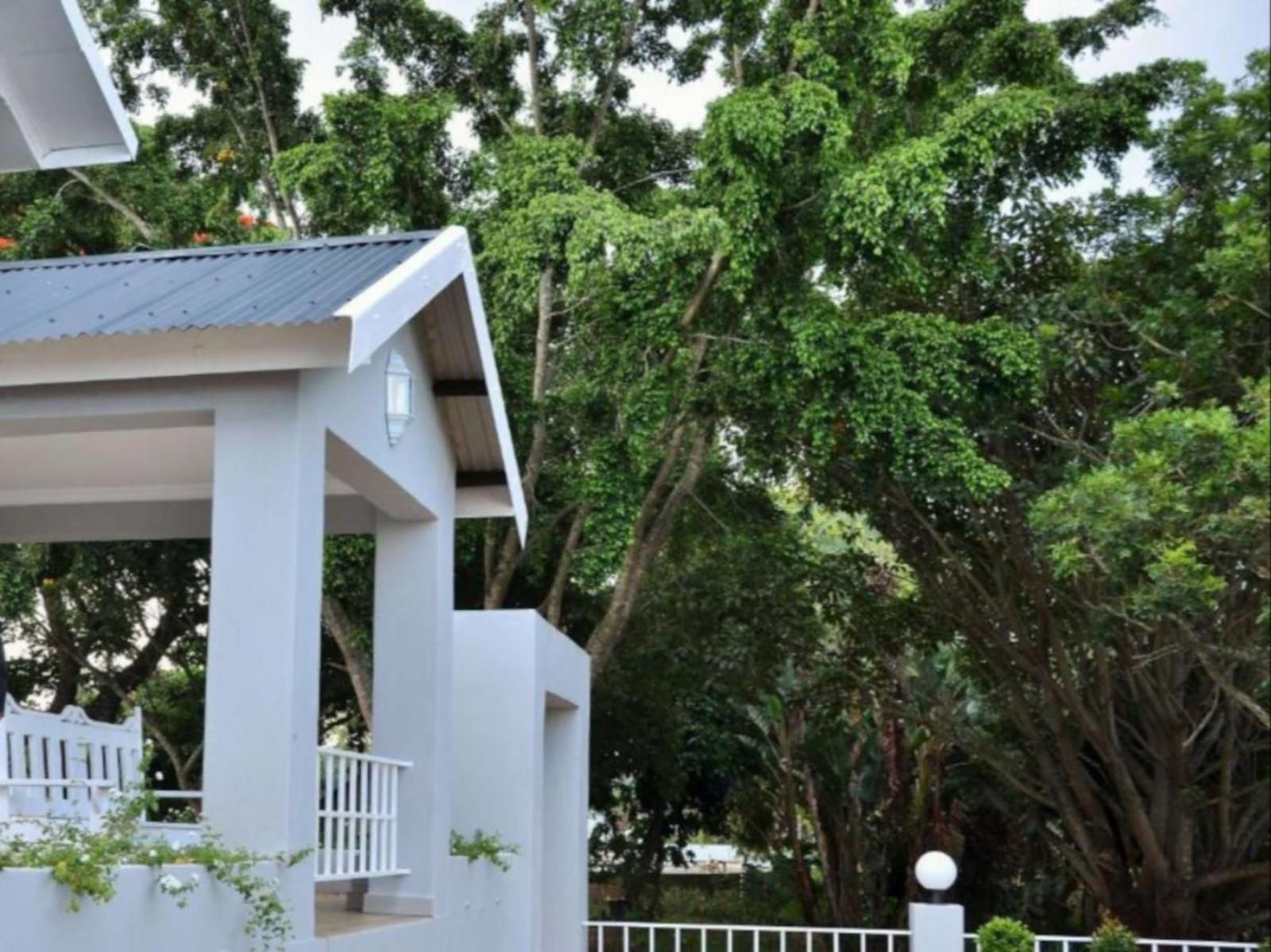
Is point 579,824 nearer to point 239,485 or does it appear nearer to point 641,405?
point 641,405

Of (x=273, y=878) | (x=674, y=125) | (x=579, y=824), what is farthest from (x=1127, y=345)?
(x=273, y=878)

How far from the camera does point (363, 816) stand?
7672 millimetres

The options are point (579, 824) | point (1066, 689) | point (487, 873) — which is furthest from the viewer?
point (1066, 689)

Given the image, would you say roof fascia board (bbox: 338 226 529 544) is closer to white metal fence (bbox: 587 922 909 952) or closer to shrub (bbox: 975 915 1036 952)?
shrub (bbox: 975 915 1036 952)

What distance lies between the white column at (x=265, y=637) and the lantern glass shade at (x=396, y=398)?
1334 mm

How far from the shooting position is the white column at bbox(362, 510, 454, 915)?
27.3ft

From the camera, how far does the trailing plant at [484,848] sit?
9.62 metres

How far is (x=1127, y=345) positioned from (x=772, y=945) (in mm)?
10342

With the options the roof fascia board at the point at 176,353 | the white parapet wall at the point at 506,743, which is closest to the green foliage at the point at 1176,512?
the white parapet wall at the point at 506,743

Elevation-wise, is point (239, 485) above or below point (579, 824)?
above

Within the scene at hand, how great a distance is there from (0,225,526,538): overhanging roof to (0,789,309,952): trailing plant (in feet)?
5.72

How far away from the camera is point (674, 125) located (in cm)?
1667

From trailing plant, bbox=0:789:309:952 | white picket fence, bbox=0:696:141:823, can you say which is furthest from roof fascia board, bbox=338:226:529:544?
trailing plant, bbox=0:789:309:952

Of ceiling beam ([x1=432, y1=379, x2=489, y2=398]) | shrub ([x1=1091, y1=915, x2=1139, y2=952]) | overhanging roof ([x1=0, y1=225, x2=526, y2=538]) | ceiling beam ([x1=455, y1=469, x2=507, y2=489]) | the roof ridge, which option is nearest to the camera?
overhanging roof ([x1=0, y1=225, x2=526, y2=538])
